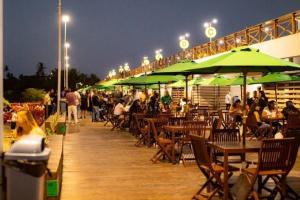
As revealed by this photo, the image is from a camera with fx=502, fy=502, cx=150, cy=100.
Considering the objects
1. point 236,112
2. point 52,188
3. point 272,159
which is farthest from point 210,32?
point 52,188

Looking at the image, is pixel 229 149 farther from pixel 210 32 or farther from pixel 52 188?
pixel 210 32

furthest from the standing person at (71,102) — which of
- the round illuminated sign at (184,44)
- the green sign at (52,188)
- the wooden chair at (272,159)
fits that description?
the round illuminated sign at (184,44)

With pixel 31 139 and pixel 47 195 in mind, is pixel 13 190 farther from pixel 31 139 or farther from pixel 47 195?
pixel 47 195

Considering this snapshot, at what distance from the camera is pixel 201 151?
687cm

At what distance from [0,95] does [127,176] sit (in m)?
5.12

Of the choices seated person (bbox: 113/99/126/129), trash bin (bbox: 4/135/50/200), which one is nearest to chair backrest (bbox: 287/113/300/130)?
seated person (bbox: 113/99/126/129)

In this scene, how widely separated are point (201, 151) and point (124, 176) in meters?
2.73

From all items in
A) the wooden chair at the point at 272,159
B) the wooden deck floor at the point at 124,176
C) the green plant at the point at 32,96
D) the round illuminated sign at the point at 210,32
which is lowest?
the wooden deck floor at the point at 124,176

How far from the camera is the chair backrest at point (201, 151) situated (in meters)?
6.72

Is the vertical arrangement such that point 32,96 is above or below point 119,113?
above

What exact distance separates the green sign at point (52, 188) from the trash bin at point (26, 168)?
2288mm

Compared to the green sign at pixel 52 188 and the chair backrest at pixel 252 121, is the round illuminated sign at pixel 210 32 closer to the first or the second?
the chair backrest at pixel 252 121

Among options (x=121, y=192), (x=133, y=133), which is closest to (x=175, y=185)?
(x=121, y=192)

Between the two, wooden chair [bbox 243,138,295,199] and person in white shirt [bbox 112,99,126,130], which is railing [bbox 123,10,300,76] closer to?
person in white shirt [bbox 112,99,126,130]
